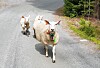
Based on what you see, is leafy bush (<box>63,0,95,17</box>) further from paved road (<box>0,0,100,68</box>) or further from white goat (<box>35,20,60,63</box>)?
white goat (<box>35,20,60,63</box>)

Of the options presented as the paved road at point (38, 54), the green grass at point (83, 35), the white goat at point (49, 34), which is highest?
A: the white goat at point (49, 34)

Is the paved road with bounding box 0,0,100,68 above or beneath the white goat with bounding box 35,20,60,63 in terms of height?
beneath

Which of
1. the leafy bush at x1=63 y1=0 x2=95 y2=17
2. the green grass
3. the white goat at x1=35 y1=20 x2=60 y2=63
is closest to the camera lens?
the white goat at x1=35 y1=20 x2=60 y2=63

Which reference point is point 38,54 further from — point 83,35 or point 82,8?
point 82,8

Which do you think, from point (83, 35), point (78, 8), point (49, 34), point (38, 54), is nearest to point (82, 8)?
point (78, 8)

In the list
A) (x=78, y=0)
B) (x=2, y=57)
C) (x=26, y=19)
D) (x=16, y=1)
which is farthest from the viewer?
(x=16, y=1)

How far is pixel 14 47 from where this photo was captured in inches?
478

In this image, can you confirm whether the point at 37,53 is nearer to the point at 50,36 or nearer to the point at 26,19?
the point at 50,36

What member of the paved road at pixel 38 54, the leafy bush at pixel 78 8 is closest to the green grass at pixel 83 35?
the paved road at pixel 38 54

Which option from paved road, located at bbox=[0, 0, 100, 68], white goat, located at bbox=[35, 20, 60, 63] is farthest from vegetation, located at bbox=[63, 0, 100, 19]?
white goat, located at bbox=[35, 20, 60, 63]

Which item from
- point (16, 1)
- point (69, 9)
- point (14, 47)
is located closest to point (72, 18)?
point (69, 9)

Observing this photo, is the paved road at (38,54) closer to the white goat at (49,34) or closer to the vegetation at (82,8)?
the white goat at (49,34)

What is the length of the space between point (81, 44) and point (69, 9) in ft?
34.0

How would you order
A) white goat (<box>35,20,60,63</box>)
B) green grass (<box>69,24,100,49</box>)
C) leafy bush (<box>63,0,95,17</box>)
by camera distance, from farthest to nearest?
leafy bush (<box>63,0,95,17</box>)
green grass (<box>69,24,100,49</box>)
white goat (<box>35,20,60,63</box>)
